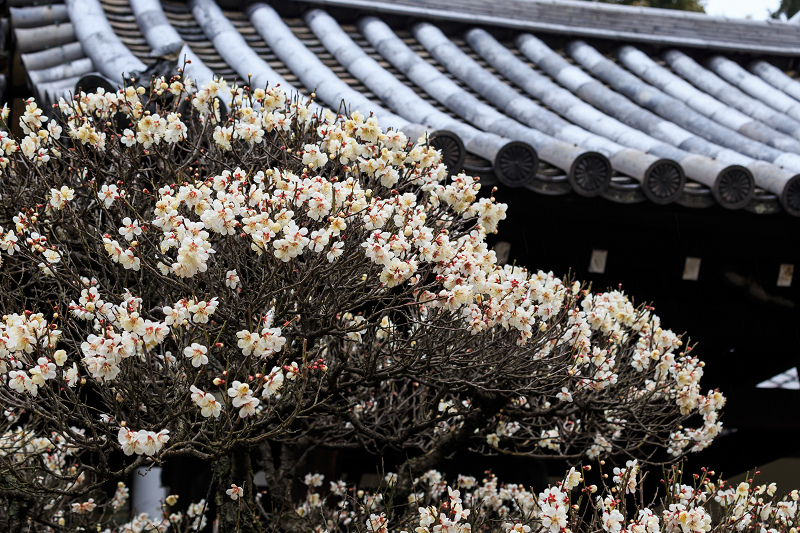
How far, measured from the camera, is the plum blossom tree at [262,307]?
274 centimetres

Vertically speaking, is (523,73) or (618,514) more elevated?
(523,73)

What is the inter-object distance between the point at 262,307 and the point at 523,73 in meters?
3.99

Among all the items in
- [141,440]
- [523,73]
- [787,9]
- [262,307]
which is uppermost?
[787,9]

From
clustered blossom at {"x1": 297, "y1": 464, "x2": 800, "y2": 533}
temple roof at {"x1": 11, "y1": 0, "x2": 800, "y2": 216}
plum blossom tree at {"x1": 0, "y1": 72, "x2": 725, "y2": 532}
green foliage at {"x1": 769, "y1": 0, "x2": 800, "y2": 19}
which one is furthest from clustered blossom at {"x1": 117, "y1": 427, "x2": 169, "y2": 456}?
green foliage at {"x1": 769, "y1": 0, "x2": 800, "y2": 19}

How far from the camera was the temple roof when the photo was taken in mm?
4277

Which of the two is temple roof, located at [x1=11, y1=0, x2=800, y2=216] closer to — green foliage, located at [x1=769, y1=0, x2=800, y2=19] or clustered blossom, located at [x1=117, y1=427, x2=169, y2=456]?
clustered blossom, located at [x1=117, y1=427, x2=169, y2=456]

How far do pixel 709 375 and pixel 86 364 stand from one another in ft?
15.0

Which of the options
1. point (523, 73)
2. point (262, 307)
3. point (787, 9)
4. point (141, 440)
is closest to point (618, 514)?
point (262, 307)

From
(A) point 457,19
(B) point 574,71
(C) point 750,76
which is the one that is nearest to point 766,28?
(C) point 750,76

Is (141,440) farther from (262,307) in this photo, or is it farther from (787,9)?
(787,9)

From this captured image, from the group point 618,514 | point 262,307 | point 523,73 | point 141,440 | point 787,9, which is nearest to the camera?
point 141,440

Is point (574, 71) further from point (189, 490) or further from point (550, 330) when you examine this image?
point (189, 490)

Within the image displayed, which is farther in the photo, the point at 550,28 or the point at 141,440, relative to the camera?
the point at 550,28

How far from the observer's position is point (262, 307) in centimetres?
301
